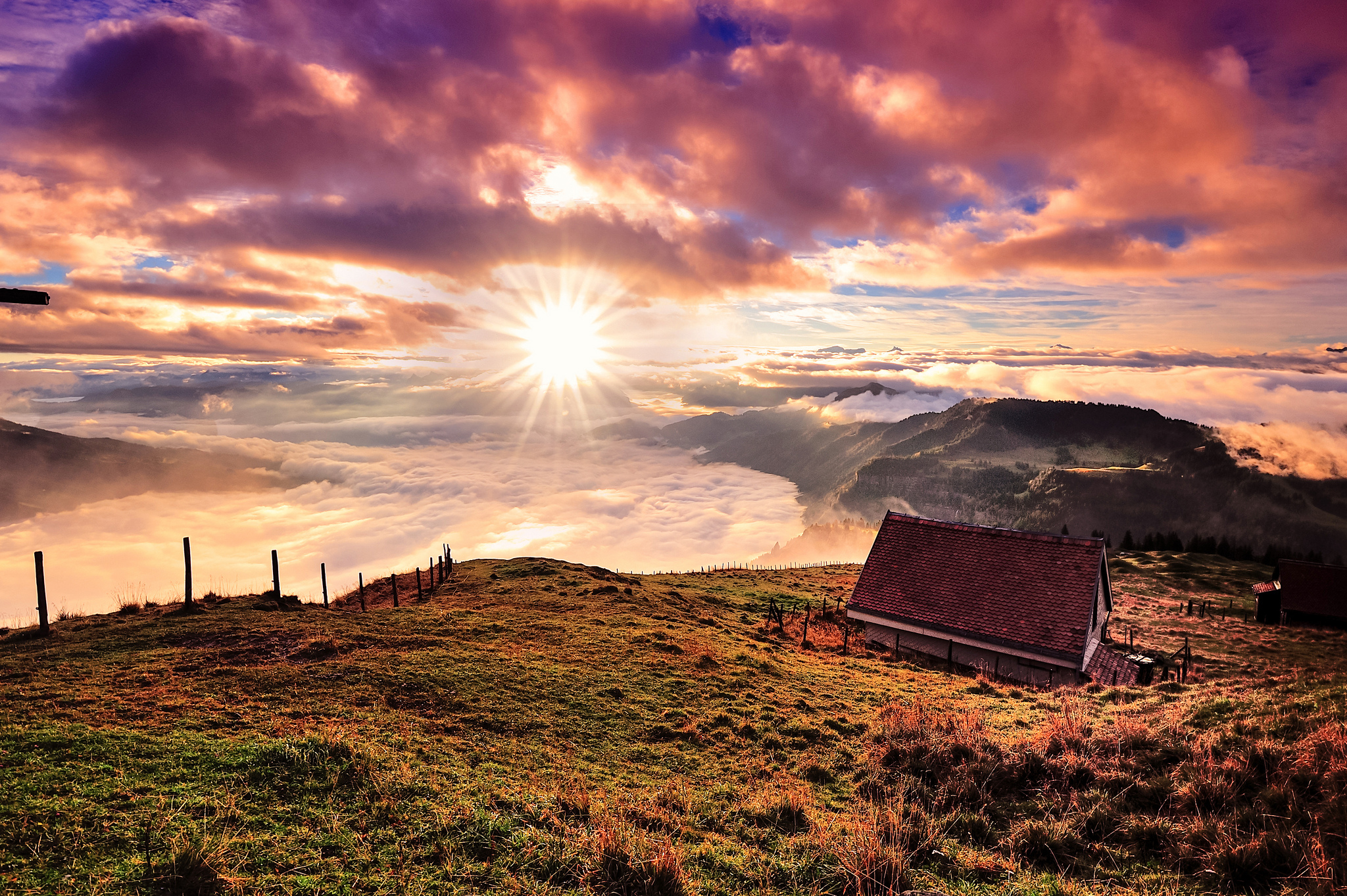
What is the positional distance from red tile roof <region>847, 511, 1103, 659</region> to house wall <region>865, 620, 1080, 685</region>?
696 millimetres

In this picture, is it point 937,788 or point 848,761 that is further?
point 848,761

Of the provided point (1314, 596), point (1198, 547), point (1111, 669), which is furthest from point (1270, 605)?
point (1198, 547)

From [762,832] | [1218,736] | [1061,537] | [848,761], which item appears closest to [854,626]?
[1061,537]

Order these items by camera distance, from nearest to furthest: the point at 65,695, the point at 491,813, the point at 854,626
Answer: the point at 491,813 → the point at 65,695 → the point at 854,626

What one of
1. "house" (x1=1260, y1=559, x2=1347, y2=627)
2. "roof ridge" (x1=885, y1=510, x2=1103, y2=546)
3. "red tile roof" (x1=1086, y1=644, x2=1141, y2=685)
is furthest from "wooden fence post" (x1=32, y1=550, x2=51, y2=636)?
"house" (x1=1260, y1=559, x2=1347, y2=627)

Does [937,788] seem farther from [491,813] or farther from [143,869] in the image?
[143,869]

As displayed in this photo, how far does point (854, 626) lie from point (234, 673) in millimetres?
31527

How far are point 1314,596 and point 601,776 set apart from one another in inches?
3041

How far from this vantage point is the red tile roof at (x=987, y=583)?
1051 inches

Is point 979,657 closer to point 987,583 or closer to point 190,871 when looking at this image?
point 987,583

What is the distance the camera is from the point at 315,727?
36.6 ft

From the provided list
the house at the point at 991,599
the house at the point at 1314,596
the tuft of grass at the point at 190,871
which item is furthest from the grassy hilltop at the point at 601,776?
the house at the point at 1314,596

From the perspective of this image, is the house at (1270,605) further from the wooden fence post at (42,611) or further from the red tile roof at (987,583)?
the wooden fence post at (42,611)

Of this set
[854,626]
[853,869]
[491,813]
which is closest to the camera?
[853,869]
